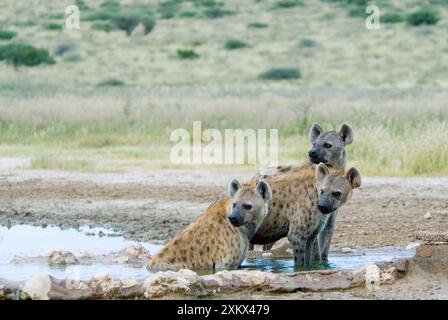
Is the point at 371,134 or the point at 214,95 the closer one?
the point at 371,134

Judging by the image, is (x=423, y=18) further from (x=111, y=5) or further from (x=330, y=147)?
(x=330, y=147)

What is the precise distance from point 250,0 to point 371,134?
32144mm

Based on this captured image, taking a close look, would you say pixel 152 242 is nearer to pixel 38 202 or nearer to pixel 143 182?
pixel 38 202

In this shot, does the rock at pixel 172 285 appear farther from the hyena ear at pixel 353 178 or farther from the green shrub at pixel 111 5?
the green shrub at pixel 111 5

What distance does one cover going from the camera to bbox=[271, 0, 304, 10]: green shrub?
147 ft

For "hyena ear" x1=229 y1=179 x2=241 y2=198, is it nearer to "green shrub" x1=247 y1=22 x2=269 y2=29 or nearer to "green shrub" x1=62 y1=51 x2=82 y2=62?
"green shrub" x1=62 y1=51 x2=82 y2=62

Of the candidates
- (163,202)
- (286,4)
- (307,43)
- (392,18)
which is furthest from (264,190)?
(286,4)

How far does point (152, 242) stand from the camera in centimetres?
988

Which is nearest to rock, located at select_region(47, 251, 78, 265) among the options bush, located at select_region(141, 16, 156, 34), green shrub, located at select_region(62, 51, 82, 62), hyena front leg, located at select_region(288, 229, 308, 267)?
hyena front leg, located at select_region(288, 229, 308, 267)

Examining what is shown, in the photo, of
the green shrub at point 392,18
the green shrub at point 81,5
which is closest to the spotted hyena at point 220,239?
the green shrub at point 392,18

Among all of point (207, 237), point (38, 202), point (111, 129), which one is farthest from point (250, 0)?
point (207, 237)

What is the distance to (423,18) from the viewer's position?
39.7 metres

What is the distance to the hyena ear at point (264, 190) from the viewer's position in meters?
7.72
